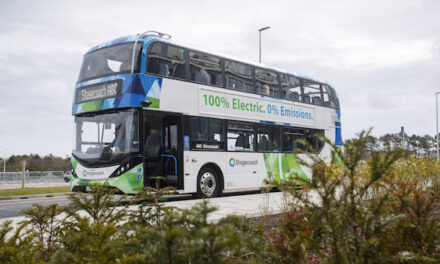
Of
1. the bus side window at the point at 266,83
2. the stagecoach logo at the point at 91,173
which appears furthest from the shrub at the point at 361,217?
the bus side window at the point at 266,83

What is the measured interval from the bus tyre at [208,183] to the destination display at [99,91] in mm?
3387

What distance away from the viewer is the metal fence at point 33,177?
118 ft

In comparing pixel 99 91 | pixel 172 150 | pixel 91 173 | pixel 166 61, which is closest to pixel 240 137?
pixel 172 150

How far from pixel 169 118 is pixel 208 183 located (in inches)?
88.8

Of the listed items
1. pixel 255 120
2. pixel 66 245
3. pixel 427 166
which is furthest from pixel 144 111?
pixel 66 245

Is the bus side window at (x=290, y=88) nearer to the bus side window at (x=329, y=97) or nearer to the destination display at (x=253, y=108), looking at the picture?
the destination display at (x=253, y=108)

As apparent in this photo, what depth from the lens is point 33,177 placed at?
37656 mm

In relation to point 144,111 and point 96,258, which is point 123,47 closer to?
point 144,111

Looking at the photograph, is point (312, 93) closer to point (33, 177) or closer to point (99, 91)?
point (99, 91)

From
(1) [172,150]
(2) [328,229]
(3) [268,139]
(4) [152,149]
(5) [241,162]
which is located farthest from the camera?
(3) [268,139]

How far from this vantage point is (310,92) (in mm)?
16844

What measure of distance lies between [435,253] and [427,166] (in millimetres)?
9362

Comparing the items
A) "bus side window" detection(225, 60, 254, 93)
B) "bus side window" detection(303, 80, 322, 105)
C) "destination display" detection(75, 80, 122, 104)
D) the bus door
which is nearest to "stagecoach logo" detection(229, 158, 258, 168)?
the bus door

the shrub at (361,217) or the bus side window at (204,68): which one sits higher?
the bus side window at (204,68)
